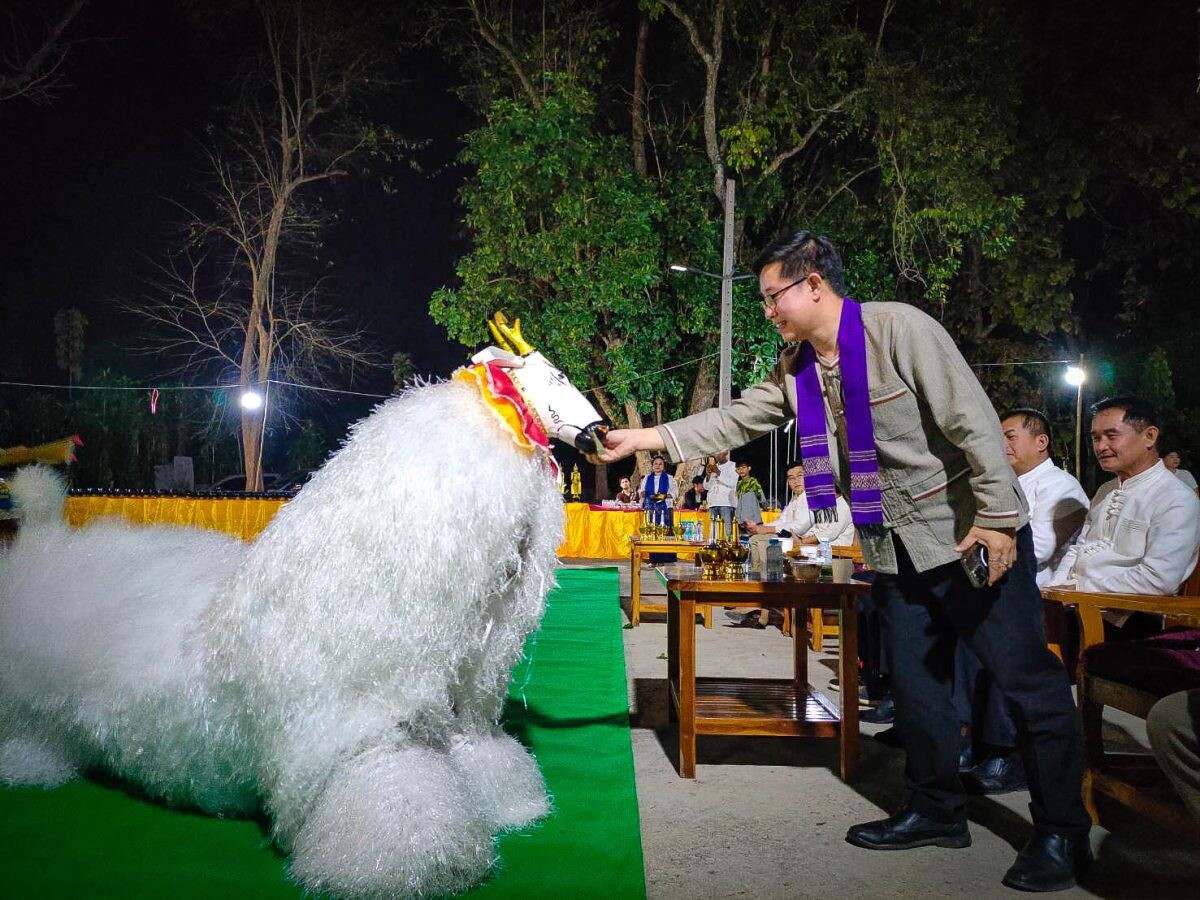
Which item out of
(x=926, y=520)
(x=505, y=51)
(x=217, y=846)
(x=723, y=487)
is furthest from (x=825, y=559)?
(x=505, y=51)

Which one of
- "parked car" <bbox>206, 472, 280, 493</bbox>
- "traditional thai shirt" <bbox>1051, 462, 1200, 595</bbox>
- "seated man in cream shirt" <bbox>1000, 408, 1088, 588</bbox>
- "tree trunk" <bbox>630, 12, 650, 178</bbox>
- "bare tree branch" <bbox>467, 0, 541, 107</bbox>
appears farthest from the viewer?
"parked car" <bbox>206, 472, 280, 493</bbox>

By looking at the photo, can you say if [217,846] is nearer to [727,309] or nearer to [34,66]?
[727,309]

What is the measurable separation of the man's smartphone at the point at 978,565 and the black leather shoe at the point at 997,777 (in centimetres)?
134

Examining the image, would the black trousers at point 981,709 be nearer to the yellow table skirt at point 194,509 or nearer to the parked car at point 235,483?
the yellow table skirt at point 194,509

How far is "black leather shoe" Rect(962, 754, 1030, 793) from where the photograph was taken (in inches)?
131

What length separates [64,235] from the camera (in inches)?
845

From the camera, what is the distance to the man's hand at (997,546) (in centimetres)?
239

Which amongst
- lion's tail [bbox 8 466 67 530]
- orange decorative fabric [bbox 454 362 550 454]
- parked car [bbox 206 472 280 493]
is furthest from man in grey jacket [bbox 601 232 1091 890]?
parked car [bbox 206 472 280 493]

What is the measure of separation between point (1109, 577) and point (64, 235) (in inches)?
970

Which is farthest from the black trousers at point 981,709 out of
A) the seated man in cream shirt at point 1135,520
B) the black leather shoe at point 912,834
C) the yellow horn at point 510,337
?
the yellow horn at point 510,337

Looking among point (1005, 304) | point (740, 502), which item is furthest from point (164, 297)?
point (1005, 304)

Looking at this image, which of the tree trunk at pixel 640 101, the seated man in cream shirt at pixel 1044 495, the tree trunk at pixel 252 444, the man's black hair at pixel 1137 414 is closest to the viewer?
the man's black hair at pixel 1137 414

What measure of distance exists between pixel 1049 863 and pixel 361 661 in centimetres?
207

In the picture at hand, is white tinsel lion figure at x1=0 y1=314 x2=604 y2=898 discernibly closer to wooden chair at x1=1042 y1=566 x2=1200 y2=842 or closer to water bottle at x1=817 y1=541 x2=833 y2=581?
wooden chair at x1=1042 y1=566 x2=1200 y2=842
